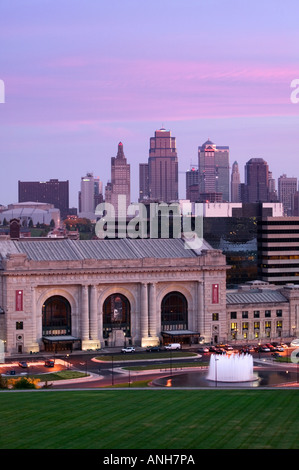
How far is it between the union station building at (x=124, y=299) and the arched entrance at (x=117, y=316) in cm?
15

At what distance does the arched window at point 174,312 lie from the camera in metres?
157

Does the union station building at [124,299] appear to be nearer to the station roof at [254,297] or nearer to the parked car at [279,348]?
the station roof at [254,297]

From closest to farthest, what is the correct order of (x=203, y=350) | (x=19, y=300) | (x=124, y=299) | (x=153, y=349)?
(x=19, y=300) < (x=203, y=350) < (x=153, y=349) < (x=124, y=299)

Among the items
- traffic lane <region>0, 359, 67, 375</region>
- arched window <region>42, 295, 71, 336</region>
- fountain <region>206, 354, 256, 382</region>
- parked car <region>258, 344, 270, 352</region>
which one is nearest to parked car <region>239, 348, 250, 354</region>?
parked car <region>258, 344, 270, 352</region>

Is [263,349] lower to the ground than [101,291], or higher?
lower

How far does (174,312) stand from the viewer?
518 feet

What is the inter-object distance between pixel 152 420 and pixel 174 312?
8242 centimetres

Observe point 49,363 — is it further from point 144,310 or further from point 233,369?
point 233,369

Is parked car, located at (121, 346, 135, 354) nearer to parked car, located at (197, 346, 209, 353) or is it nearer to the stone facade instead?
the stone facade

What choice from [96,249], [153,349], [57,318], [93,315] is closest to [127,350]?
[153,349]

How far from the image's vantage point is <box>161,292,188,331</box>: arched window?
157 metres

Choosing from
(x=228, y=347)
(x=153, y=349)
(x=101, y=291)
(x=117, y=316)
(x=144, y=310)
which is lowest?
(x=153, y=349)
